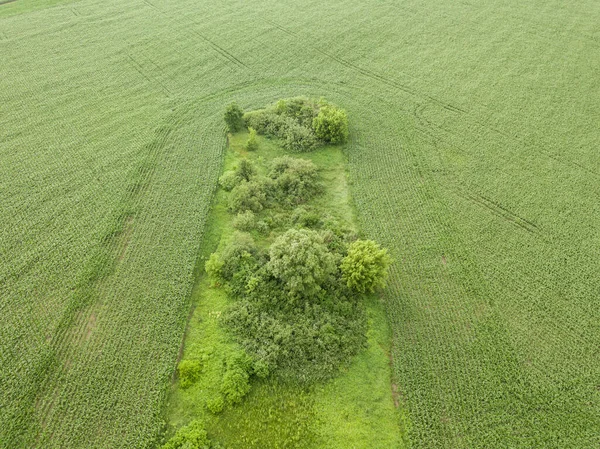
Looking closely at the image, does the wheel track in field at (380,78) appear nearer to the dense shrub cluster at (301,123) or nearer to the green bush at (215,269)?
the dense shrub cluster at (301,123)

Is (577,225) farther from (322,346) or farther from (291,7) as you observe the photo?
(291,7)

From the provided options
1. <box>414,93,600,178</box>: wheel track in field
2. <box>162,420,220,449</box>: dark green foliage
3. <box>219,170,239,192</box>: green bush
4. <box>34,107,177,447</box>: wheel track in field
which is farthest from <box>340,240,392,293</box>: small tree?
<box>414,93,600,178</box>: wheel track in field

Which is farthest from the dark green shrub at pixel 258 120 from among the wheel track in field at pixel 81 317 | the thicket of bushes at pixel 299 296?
the thicket of bushes at pixel 299 296

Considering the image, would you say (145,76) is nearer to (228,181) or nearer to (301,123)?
(301,123)

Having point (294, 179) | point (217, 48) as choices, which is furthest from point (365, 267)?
point (217, 48)

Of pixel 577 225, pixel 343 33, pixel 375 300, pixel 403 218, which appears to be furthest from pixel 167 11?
pixel 577 225

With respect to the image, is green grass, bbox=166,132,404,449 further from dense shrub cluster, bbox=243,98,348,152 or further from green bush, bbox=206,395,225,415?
dense shrub cluster, bbox=243,98,348,152
